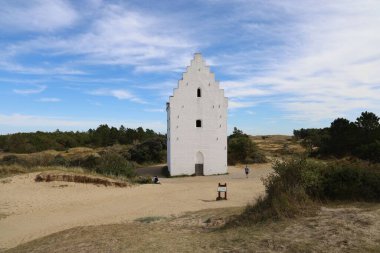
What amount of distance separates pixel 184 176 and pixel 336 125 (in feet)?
67.5

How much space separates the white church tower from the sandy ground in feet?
28.7

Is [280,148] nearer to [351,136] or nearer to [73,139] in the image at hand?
[351,136]

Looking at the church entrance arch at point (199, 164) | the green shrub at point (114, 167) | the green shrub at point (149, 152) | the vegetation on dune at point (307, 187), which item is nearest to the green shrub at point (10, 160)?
the green shrub at point (149, 152)

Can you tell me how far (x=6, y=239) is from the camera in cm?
1480

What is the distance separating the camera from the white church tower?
3800 cm

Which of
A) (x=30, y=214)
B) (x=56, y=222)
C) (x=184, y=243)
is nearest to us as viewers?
(x=184, y=243)

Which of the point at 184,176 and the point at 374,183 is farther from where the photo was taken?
the point at 184,176

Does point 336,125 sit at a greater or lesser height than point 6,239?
greater

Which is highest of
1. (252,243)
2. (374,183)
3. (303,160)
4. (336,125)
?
(336,125)

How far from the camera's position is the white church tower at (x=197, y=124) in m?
38.0

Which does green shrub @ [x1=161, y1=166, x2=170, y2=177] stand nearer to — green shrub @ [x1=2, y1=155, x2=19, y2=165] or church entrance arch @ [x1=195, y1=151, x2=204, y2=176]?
church entrance arch @ [x1=195, y1=151, x2=204, y2=176]

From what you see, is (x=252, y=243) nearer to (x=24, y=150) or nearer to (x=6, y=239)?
(x=6, y=239)

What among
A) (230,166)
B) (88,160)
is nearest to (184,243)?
(88,160)

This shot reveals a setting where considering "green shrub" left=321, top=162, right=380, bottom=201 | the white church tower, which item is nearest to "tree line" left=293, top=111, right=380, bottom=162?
the white church tower
